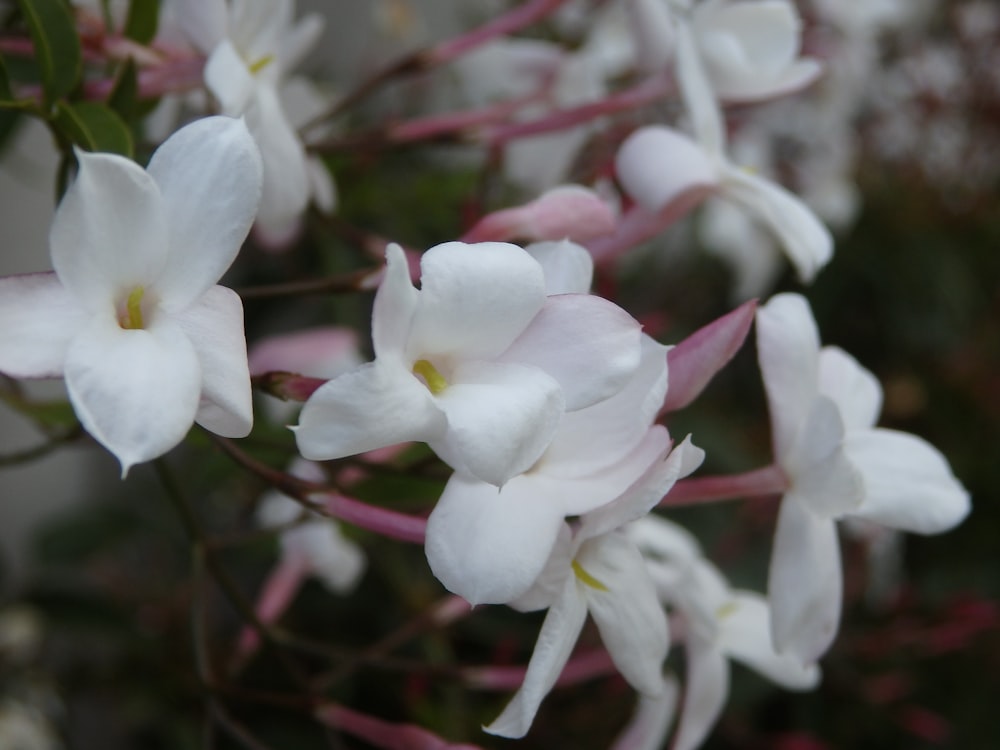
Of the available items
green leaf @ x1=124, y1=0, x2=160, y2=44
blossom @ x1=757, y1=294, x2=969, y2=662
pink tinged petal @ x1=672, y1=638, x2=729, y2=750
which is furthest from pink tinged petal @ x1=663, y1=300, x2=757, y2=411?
green leaf @ x1=124, y1=0, x2=160, y2=44

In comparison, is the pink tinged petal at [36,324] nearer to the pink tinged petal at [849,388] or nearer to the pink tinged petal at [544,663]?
the pink tinged petal at [544,663]

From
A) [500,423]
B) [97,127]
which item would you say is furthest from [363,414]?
[97,127]

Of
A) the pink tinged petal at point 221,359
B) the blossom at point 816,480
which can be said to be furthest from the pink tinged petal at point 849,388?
the pink tinged petal at point 221,359

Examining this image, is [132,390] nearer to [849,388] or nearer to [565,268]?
[565,268]

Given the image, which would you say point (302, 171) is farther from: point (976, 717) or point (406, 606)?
point (976, 717)

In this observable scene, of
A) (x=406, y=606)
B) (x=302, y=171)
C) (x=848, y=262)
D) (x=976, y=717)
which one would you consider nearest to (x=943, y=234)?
(x=848, y=262)
